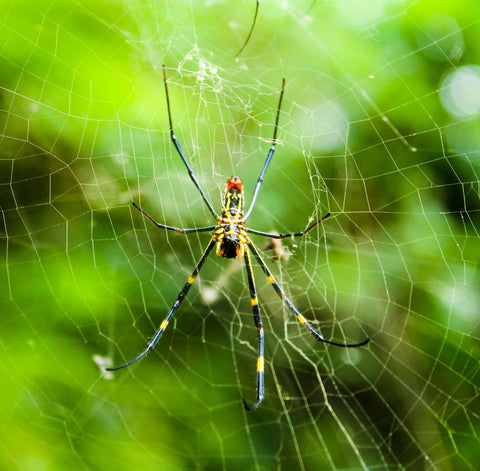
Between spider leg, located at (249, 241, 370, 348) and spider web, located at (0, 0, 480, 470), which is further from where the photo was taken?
spider leg, located at (249, 241, 370, 348)

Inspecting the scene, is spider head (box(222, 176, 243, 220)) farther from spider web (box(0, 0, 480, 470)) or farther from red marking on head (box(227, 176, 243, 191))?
spider web (box(0, 0, 480, 470))

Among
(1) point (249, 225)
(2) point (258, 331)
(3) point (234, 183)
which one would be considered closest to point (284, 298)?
(2) point (258, 331)

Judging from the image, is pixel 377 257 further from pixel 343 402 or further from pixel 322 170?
pixel 343 402

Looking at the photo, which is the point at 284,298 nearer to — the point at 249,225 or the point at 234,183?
the point at 249,225

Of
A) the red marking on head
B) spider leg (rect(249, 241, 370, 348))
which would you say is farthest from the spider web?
the red marking on head

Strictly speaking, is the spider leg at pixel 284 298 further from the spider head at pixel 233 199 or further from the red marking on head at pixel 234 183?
the red marking on head at pixel 234 183

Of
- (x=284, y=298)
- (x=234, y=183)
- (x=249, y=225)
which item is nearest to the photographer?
(x=234, y=183)
